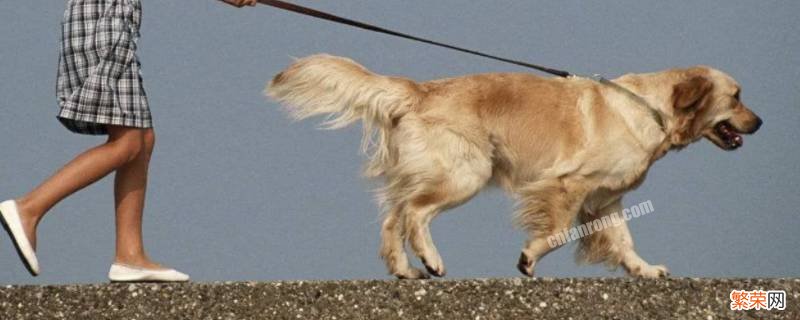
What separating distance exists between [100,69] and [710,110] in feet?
10.8

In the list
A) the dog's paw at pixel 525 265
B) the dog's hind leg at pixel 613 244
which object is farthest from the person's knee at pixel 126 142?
the dog's hind leg at pixel 613 244

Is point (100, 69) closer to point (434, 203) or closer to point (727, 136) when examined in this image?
point (434, 203)

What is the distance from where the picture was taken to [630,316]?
381 centimetres

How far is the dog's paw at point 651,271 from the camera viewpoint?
5.50 metres

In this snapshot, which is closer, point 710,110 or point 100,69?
point 100,69

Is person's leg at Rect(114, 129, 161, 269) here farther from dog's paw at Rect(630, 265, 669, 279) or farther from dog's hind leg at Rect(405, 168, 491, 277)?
dog's paw at Rect(630, 265, 669, 279)

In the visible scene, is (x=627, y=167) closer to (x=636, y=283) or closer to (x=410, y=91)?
(x=410, y=91)

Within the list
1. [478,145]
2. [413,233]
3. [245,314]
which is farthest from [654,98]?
[245,314]

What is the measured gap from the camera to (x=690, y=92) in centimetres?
555

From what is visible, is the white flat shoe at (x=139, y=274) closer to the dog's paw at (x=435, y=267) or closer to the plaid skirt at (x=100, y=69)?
the plaid skirt at (x=100, y=69)

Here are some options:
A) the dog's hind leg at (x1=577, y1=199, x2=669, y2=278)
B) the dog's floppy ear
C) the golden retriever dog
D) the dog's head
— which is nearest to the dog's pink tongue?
the dog's head

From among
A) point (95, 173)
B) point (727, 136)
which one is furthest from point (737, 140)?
point (95, 173)

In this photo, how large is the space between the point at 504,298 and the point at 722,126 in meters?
2.54

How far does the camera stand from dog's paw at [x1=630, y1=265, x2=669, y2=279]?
550 cm
